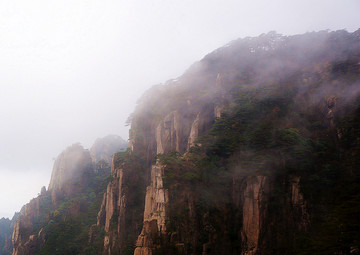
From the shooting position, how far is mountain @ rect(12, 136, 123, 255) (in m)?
31.4

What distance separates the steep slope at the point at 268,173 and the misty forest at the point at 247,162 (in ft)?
0.22

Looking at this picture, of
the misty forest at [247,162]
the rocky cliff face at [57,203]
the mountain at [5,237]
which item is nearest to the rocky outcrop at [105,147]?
the rocky cliff face at [57,203]

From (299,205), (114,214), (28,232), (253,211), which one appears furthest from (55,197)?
(299,205)

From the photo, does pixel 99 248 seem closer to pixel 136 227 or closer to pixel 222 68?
pixel 136 227

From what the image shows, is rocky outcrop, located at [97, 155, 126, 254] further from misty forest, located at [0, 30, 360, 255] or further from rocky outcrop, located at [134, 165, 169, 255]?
rocky outcrop, located at [134, 165, 169, 255]

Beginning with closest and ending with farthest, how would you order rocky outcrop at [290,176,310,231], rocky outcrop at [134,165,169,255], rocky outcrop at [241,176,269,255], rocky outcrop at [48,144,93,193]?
rocky outcrop at [290,176,310,231], rocky outcrop at [241,176,269,255], rocky outcrop at [134,165,169,255], rocky outcrop at [48,144,93,193]

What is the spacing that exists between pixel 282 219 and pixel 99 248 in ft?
67.4

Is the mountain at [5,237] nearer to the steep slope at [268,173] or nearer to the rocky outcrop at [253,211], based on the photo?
the steep slope at [268,173]

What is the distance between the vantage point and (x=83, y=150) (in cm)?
5175

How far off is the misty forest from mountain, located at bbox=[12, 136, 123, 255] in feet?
1.01

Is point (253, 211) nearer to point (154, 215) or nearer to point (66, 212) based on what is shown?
point (154, 215)

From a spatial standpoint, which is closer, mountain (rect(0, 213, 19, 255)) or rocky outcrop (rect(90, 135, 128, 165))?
mountain (rect(0, 213, 19, 255))

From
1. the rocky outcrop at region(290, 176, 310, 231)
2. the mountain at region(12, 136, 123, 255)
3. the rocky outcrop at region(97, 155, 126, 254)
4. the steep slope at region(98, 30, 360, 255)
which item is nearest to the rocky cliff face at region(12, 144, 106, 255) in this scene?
the mountain at region(12, 136, 123, 255)

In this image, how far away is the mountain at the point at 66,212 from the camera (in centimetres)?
3142
